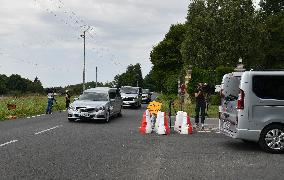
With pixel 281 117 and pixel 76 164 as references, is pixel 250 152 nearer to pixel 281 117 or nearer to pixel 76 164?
pixel 281 117

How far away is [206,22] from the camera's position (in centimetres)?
5538

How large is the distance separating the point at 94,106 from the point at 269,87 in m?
10.6

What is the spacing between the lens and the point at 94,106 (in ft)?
66.8

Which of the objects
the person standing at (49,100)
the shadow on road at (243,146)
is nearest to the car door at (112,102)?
the person standing at (49,100)

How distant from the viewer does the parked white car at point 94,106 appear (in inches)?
→ 796

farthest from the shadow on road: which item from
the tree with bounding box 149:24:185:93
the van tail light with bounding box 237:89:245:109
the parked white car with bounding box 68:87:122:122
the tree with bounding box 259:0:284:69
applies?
the tree with bounding box 149:24:185:93

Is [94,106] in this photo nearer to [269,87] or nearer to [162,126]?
[162,126]

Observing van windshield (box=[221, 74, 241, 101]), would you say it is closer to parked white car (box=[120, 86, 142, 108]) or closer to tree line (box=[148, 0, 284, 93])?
parked white car (box=[120, 86, 142, 108])

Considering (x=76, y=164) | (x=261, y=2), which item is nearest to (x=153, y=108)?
(x=76, y=164)

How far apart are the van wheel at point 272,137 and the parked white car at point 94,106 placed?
33.6 feet

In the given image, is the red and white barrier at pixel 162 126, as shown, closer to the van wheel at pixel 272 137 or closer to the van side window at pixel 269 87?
the van wheel at pixel 272 137

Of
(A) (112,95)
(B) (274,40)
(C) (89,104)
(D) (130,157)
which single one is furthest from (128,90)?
Result: (B) (274,40)

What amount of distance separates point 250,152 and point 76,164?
473 centimetres

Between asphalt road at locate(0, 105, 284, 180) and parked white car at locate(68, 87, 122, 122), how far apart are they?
5.17 metres
